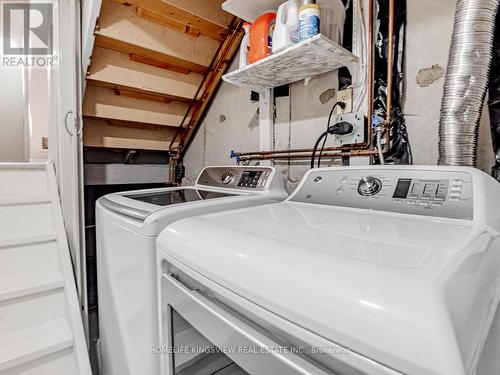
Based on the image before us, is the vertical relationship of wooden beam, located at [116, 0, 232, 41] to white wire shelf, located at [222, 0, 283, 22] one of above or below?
above

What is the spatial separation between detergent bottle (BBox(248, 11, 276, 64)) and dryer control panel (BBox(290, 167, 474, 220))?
30.8 inches

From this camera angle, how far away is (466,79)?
0.94 metres

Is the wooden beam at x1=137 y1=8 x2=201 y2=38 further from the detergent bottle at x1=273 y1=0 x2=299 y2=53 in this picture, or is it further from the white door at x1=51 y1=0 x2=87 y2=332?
the detergent bottle at x1=273 y1=0 x2=299 y2=53

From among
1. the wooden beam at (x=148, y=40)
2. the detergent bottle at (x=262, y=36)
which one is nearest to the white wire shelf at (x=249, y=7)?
the detergent bottle at (x=262, y=36)

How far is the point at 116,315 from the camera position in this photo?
3.95ft

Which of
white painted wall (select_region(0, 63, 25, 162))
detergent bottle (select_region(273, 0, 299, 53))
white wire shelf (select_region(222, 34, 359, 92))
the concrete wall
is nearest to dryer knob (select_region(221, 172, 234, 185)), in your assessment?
the concrete wall

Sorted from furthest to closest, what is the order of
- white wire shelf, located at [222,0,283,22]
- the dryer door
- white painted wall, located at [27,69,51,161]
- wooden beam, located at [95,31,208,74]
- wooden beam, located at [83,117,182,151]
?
white painted wall, located at [27,69,51,161], wooden beam, located at [83,117,182,151], wooden beam, located at [95,31,208,74], white wire shelf, located at [222,0,283,22], the dryer door

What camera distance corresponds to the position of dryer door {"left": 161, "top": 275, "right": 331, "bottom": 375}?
48cm

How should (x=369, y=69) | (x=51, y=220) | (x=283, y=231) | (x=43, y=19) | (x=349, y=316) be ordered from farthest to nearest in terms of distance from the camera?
(x=43, y=19), (x=51, y=220), (x=369, y=69), (x=283, y=231), (x=349, y=316)

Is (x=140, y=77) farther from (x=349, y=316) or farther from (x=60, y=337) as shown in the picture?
(x=349, y=316)

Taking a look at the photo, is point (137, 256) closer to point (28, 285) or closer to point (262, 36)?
point (28, 285)

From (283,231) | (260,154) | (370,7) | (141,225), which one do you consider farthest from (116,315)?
(370,7)

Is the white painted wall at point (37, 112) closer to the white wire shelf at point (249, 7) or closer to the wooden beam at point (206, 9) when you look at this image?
the wooden beam at point (206, 9)

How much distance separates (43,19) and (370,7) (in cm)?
293
